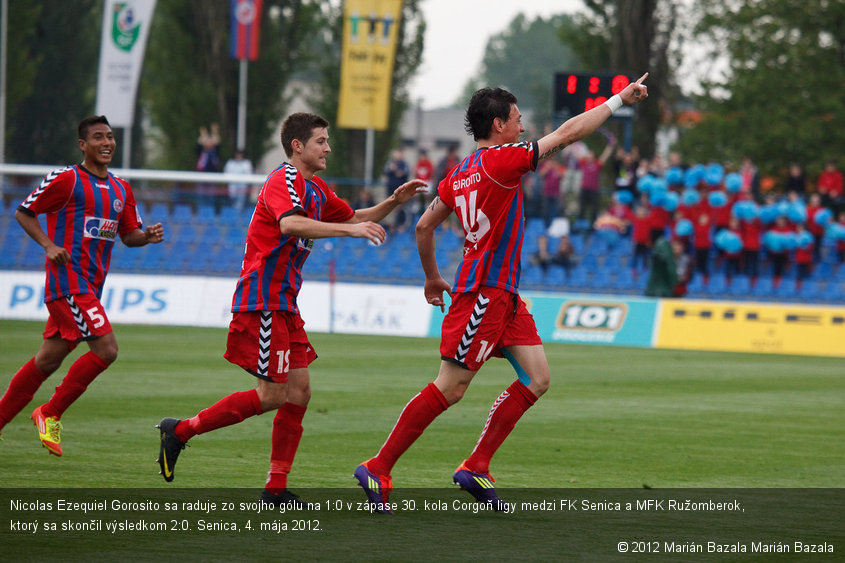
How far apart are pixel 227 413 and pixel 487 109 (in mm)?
2099

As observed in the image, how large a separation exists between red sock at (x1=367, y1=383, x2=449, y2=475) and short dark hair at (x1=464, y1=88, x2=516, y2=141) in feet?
4.51

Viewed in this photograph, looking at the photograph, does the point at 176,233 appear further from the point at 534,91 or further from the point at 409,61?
the point at 534,91

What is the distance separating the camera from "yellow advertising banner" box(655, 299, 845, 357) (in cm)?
2041

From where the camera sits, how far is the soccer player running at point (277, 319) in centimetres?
670

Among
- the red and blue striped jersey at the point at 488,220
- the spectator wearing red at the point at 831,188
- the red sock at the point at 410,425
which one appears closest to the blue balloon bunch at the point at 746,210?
the spectator wearing red at the point at 831,188

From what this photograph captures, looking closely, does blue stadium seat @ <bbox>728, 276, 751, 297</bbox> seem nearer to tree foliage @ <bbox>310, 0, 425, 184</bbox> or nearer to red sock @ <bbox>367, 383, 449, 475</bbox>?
tree foliage @ <bbox>310, 0, 425, 184</bbox>

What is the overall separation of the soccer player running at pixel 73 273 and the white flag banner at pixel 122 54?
66.5 feet

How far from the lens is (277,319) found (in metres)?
6.74

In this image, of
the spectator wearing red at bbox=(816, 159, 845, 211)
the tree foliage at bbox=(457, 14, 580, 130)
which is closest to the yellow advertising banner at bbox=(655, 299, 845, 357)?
the spectator wearing red at bbox=(816, 159, 845, 211)

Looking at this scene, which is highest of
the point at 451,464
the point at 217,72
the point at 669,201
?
the point at 217,72

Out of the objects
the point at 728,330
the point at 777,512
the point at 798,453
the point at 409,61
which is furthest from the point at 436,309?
the point at 409,61

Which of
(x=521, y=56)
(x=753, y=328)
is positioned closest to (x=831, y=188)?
(x=753, y=328)

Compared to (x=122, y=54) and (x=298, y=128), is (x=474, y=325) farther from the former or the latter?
(x=122, y=54)

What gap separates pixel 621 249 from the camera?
26906mm
